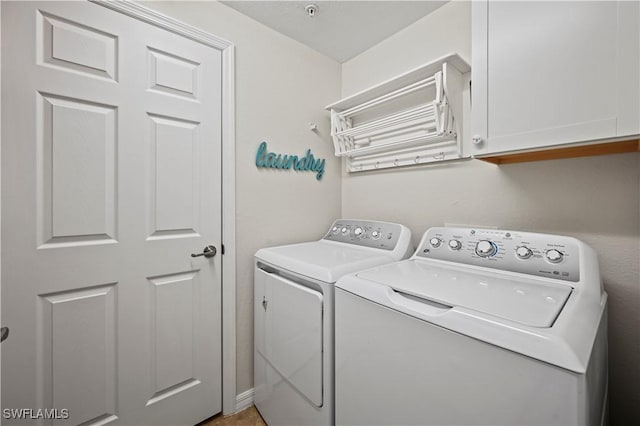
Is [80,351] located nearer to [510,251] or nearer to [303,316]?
[303,316]

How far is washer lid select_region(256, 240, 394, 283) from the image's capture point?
1.19 metres

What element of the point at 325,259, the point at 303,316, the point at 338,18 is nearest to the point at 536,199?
the point at 325,259

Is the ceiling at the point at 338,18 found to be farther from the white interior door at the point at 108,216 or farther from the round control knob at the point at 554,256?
the round control knob at the point at 554,256

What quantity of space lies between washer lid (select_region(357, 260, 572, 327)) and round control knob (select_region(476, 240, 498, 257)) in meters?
0.10

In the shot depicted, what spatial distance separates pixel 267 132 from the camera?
1.79 meters

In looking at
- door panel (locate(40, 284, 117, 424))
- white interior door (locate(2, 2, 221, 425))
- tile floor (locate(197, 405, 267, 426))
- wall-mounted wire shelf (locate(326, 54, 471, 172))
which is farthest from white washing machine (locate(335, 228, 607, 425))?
door panel (locate(40, 284, 117, 424))

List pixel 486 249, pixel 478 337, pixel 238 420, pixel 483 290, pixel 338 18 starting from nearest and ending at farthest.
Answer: pixel 478 337
pixel 483 290
pixel 486 249
pixel 238 420
pixel 338 18

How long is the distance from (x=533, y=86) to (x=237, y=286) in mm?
1765

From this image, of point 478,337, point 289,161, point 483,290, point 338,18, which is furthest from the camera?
point 289,161

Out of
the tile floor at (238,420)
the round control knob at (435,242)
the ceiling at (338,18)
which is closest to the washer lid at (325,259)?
the round control knob at (435,242)

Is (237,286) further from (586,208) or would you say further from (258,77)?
(586,208)

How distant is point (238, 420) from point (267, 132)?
1815 millimetres

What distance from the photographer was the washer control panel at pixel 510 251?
3.27 feet

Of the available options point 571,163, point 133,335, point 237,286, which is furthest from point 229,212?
point 571,163
